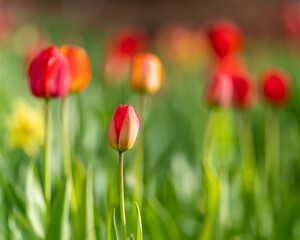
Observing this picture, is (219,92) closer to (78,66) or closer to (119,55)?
(78,66)

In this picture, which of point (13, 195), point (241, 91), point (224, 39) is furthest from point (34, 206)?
point (224, 39)

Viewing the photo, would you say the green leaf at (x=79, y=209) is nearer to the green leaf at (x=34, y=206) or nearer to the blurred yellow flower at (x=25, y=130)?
the green leaf at (x=34, y=206)

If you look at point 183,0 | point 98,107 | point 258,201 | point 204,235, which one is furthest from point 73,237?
point 183,0

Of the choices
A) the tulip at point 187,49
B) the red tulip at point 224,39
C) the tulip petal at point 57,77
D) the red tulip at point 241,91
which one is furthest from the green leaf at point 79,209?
the tulip at point 187,49

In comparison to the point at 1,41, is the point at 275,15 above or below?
above

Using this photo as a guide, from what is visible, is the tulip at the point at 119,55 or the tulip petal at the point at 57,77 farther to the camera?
the tulip at the point at 119,55

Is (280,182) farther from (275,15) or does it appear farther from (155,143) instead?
(275,15)

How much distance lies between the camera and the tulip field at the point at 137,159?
681 mm

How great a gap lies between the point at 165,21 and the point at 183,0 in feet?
3.58

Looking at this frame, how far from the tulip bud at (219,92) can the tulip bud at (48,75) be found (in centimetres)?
33

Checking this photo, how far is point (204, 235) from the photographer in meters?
0.78

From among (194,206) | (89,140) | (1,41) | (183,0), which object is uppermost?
(183,0)

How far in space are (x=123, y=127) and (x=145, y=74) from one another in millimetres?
304

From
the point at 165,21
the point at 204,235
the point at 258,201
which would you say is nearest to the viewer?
the point at 204,235
